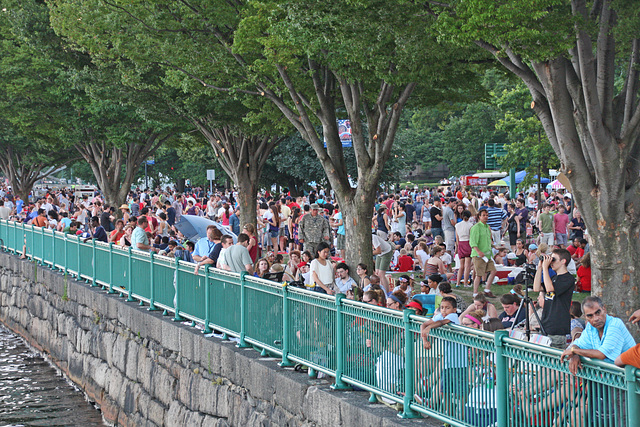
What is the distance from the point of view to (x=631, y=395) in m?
4.67

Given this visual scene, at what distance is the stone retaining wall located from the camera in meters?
7.76

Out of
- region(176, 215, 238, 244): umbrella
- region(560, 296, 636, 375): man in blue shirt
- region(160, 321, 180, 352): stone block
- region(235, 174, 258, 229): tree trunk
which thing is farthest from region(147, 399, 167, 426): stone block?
region(235, 174, 258, 229): tree trunk

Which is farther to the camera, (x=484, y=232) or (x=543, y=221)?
(x=543, y=221)

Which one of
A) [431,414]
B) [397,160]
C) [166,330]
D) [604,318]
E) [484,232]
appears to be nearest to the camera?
[604,318]

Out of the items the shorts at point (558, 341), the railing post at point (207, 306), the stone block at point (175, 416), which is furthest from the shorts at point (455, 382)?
the stone block at point (175, 416)

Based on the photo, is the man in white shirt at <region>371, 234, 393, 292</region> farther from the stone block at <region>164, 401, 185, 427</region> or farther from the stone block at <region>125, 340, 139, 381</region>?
the stone block at <region>164, 401, 185, 427</region>

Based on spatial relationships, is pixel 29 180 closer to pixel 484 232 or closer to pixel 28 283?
pixel 28 283

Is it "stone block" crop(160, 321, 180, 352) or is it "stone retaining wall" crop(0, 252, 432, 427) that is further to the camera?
"stone block" crop(160, 321, 180, 352)

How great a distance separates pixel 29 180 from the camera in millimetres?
53500

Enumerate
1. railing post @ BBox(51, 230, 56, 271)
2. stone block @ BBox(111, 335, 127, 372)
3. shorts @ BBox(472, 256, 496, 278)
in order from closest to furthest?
stone block @ BBox(111, 335, 127, 372) → shorts @ BBox(472, 256, 496, 278) → railing post @ BBox(51, 230, 56, 271)

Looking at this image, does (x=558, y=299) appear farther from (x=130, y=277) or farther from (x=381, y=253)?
(x=130, y=277)

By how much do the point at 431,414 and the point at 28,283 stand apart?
683 inches

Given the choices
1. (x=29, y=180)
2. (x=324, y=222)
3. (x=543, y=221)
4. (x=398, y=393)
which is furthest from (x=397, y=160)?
(x=398, y=393)

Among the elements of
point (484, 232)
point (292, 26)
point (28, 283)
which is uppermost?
point (292, 26)
